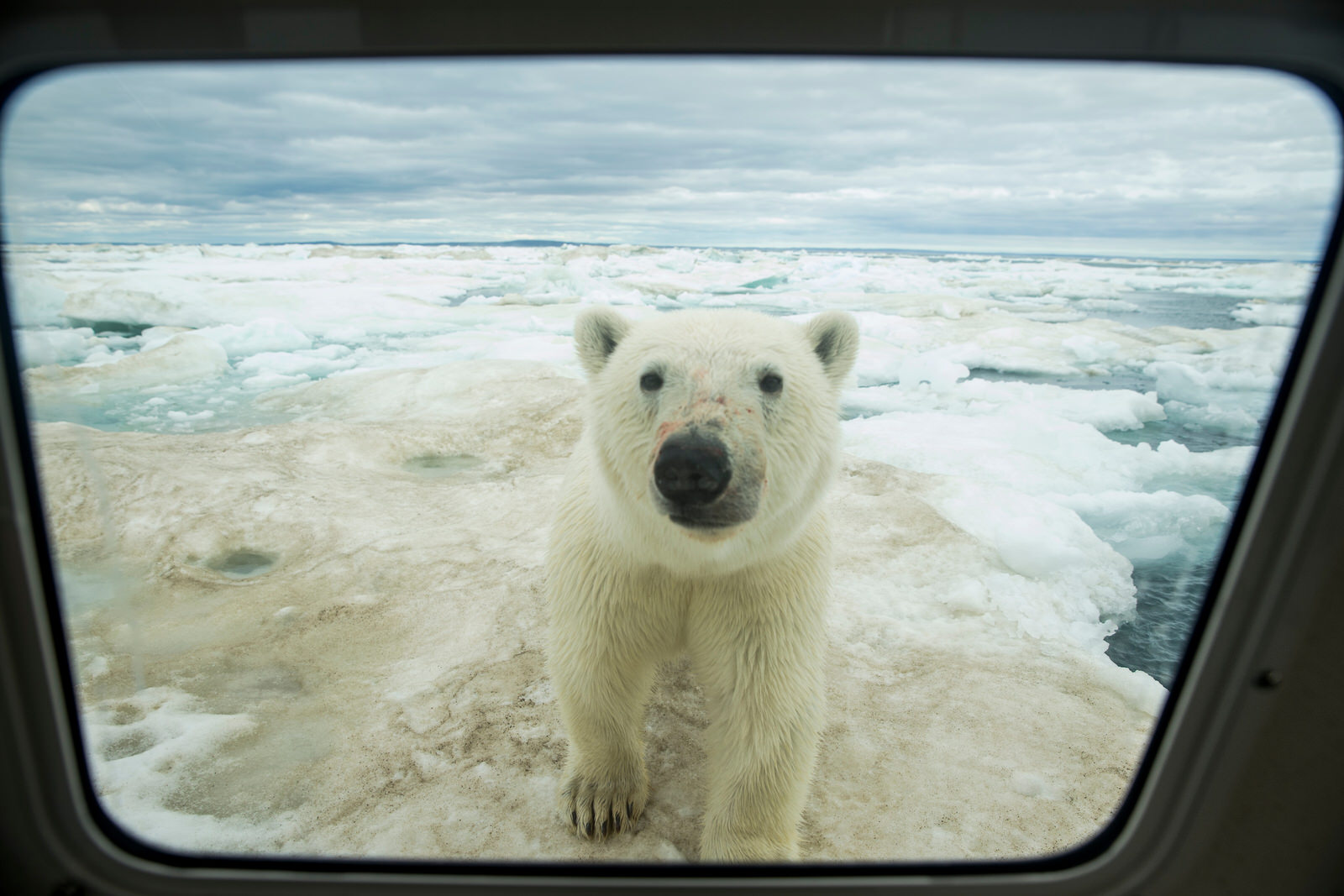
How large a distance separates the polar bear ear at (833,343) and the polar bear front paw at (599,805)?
1333mm

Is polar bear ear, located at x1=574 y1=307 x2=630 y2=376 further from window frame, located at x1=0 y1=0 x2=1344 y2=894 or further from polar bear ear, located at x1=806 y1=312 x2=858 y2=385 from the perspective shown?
window frame, located at x1=0 y1=0 x2=1344 y2=894

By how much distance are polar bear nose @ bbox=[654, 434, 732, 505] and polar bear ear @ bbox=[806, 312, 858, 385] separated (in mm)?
603

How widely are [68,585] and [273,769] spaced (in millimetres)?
968

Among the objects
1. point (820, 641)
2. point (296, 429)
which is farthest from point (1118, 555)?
point (296, 429)

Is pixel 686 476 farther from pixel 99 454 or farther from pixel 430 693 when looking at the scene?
pixel 99 454

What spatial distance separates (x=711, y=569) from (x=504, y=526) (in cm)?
196

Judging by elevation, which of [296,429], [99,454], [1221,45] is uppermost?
[1221,45]

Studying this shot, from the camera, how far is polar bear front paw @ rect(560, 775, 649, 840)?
171 cm

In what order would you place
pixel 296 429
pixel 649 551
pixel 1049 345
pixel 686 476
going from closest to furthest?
pixel 686 476 < pixel 649 551 < pixel 296 429 < pixel 1049 345

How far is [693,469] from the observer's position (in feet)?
4.15

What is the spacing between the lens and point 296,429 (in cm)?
402

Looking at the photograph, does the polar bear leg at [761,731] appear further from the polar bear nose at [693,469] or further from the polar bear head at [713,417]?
the polar bear nose at [693,469]

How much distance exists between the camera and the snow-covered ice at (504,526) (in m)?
1.76

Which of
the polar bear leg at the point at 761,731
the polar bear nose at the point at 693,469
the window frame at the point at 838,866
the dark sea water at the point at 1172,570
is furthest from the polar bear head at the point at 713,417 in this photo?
the dark sea water at the point at 1172,570
